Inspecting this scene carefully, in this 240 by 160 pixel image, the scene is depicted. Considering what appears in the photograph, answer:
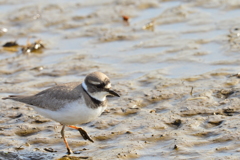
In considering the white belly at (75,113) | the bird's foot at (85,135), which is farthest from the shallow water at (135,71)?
the white belly at (75,113)

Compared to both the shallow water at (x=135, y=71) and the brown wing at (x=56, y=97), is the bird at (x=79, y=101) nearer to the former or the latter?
the brown wing at (x=56, y=97)

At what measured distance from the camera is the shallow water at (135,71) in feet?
20.7

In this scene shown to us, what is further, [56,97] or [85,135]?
[85,135]

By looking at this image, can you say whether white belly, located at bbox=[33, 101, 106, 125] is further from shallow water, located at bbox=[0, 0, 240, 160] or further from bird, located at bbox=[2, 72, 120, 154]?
shallow water, located at bbox=[0, 0, 240, 160]

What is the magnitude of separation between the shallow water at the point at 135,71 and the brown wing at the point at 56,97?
57 centimetres

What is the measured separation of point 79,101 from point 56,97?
0.43 metres

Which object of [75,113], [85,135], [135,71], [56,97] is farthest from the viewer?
[135,71]

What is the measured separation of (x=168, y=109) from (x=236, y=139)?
1.49 m

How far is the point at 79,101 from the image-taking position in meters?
5.96

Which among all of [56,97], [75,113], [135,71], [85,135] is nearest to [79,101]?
[75,113]

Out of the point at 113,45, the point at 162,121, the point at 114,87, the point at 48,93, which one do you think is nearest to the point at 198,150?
the point at 162,121

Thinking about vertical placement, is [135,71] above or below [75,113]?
below

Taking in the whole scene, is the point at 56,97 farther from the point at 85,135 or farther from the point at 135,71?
the point at 135,71

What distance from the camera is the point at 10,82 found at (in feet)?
28.9
